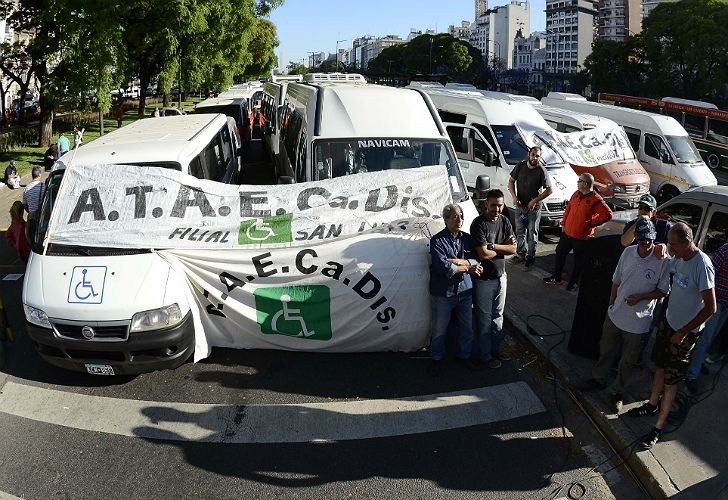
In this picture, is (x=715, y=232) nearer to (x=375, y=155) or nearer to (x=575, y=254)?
(x=575, y=254)

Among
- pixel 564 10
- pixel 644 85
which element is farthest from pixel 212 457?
pixel 564 10

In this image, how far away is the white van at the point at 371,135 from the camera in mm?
9039

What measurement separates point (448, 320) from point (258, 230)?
2260 mm

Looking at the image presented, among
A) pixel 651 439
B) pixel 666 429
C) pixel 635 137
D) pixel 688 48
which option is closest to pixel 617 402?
pixel 666 429

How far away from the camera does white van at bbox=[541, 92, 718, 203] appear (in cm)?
1620

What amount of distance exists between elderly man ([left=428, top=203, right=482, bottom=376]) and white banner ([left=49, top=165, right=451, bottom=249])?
0.84 meters

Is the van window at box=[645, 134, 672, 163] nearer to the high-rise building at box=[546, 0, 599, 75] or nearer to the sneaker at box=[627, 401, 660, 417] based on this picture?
the sneaker at box=[627, 401, 660, 417]

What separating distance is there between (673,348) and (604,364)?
90cm

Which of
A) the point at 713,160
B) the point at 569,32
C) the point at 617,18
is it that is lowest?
the point at 713,160

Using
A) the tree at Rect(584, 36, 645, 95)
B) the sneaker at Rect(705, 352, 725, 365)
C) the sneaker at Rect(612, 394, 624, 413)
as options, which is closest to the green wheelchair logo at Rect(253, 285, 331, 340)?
the sneaker at Rect(612, 394, 624, 413)

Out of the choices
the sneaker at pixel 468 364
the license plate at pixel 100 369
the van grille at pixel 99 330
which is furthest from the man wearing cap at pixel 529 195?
the license plate at pixel 100 369

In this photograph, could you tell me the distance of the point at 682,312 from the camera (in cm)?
525

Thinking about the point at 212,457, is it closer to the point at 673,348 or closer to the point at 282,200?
the point at 282,200

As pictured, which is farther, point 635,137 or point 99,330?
point 635,137
